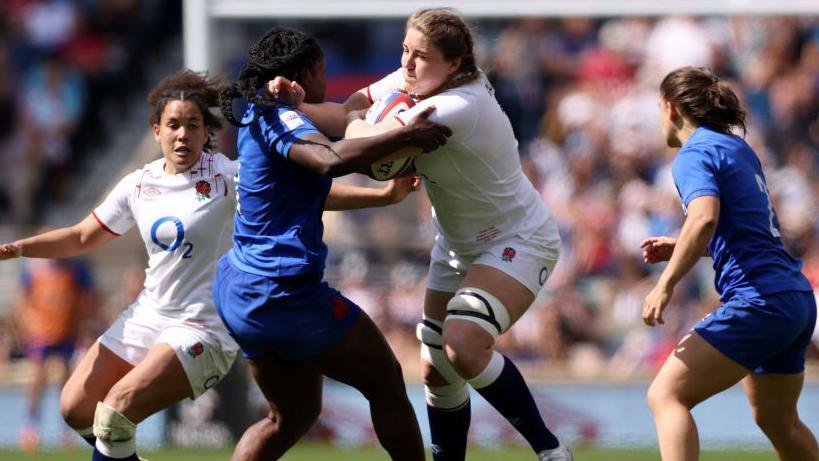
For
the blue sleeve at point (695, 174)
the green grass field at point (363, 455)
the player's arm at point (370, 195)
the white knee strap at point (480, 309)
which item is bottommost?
the green grass field at point (363, 455)

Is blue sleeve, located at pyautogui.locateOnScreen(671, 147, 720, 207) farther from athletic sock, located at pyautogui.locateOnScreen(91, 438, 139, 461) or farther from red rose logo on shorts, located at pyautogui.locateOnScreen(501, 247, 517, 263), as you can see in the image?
athletic sock, located at pyautogui.locateOnScreen(91, 438, 139, 461)

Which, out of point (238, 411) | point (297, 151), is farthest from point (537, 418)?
point (238, 411)

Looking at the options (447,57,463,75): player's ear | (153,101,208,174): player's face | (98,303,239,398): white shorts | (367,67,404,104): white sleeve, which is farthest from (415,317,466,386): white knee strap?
(153,101,208,174): player's face

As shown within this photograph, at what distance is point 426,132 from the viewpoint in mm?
5000

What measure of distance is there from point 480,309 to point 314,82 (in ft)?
3.69

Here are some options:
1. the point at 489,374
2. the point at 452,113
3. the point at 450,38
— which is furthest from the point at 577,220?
the point at 452,113

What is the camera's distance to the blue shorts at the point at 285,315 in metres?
5.10

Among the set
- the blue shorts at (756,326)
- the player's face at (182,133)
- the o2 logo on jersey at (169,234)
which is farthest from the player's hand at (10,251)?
the blue shorts at (756,326)

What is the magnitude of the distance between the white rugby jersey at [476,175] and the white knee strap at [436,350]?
38 cm

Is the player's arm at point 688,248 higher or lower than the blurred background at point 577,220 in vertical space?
higher

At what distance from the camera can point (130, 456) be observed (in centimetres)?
575

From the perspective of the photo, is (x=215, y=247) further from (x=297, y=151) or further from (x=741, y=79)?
(x=741, y=79)

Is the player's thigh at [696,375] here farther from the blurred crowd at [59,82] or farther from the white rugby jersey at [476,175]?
the blurred crowd at [59,82]

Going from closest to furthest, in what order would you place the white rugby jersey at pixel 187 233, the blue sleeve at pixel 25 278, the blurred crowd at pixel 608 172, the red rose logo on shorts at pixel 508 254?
the red rose logo on shorts at pixel 508 254 → the white rugby jersey at pixel 187 233 → the blurred crowd at pixel 608 172 → the blue sleeve at pixel 25 278
